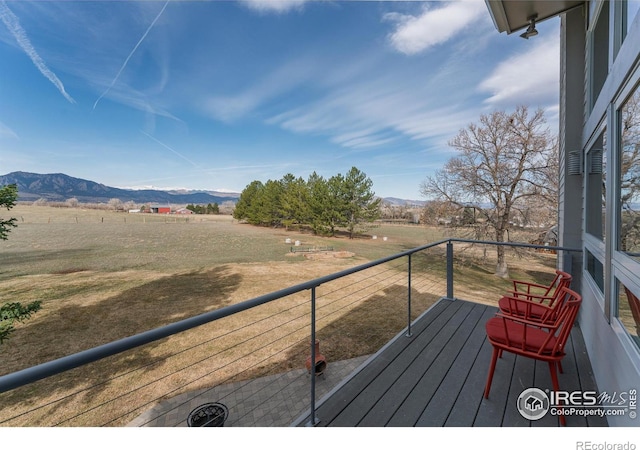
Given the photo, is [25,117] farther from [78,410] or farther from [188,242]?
[78,410]

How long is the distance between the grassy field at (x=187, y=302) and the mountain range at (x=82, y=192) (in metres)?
15.4

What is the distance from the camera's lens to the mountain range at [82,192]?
52.9 metres

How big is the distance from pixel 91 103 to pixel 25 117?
20.5ft

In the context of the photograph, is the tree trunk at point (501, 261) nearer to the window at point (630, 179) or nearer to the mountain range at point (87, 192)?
the mountain range at point (87, 192)

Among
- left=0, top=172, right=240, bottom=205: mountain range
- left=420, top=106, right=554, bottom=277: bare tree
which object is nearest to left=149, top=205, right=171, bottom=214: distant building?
left=0, top=172, right=240, bottom=205: mountain range

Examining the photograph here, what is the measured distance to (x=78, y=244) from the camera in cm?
2355

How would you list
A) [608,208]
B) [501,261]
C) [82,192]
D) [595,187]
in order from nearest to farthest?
[608,208], [595,187], [501,261], [82,192]

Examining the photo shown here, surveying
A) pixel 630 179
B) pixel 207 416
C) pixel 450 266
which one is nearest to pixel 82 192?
pixel 207 416

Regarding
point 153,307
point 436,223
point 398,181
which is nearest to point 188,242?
point 153,307

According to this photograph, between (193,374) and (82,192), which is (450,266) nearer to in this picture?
(193,374)

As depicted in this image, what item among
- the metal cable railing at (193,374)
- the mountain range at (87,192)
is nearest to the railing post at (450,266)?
the metal cable railing at (193,374)

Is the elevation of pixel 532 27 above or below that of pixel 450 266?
above
